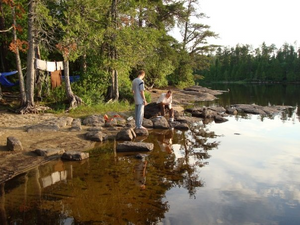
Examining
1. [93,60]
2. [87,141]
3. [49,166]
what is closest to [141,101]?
[87,141]

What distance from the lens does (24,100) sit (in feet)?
38.0

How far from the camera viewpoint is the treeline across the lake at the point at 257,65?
7156 cm

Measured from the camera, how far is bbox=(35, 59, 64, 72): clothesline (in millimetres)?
12156

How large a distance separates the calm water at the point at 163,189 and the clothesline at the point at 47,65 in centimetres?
653

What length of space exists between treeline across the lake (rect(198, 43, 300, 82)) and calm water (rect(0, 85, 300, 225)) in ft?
216

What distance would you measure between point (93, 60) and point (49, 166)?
377 inches

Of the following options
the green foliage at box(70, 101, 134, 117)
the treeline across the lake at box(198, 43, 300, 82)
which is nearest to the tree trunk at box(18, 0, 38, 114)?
the green foliage at box(70, 101, 134, 117)

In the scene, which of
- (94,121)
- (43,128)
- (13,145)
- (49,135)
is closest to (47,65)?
(94,121)

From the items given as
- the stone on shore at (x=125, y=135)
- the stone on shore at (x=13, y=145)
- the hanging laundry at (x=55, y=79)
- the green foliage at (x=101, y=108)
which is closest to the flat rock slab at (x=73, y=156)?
the stone on shore at (x=13, y=145)

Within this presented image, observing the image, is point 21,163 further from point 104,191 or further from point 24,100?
point 24,100

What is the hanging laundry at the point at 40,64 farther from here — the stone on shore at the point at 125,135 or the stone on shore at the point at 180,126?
the stone on shore at the point at 180,126

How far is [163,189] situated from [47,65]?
1004 cm

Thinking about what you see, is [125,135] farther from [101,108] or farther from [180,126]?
[101,108]

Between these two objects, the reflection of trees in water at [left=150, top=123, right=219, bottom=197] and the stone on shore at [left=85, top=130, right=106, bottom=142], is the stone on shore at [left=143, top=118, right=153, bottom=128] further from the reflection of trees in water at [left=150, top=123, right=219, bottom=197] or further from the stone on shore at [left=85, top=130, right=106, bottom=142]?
the stone on shore at [left=85, top=130, right=106, bottom=142]
